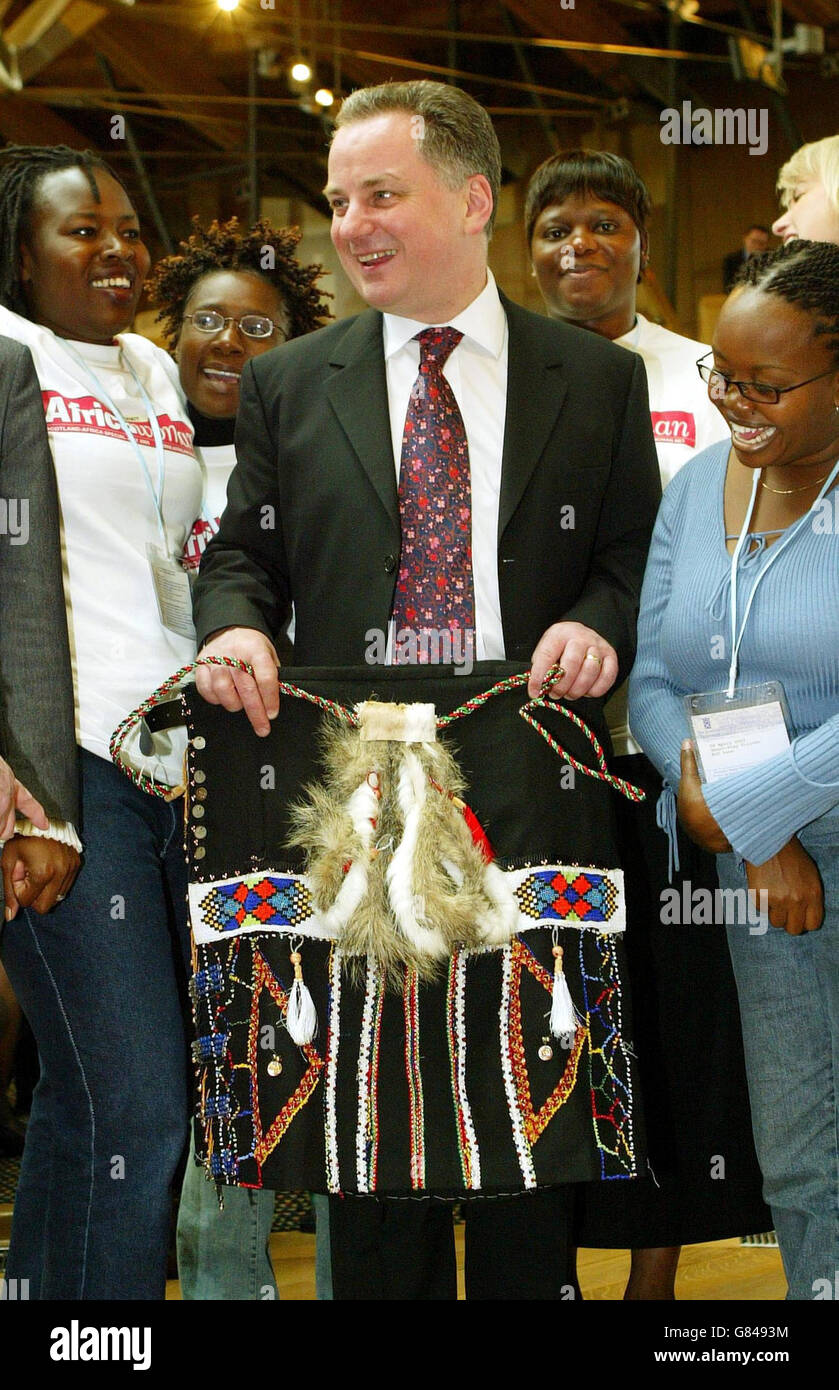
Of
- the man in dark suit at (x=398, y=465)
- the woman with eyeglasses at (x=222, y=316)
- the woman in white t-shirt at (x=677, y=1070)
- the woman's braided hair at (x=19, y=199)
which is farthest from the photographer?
the woman with eyeglasses at (x=222, y=316)

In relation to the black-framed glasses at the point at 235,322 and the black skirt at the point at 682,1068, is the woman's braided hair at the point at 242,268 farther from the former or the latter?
the black skirt at the point at 682,1068

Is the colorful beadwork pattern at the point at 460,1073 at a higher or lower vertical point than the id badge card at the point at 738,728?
lower

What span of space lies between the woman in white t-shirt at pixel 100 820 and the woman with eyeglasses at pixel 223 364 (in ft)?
0.66

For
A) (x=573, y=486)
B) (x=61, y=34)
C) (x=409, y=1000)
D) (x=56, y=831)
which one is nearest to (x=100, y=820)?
(x=56, y=831)

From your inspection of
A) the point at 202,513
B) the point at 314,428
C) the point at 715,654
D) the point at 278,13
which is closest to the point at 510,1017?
the point at 715,654

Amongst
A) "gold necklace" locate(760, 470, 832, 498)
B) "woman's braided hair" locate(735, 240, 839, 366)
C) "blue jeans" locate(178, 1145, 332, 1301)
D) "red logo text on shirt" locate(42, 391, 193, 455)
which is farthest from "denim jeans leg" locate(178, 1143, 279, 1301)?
"woman's braided hair" locate(735, 240, 839, 366)

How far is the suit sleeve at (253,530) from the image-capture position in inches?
90.2

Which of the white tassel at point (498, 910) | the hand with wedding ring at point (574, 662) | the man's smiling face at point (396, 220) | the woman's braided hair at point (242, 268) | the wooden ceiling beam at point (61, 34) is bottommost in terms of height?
the white tassel at point (498, 910)

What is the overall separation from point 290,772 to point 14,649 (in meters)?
0.43

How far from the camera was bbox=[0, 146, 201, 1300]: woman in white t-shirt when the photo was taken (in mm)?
2068

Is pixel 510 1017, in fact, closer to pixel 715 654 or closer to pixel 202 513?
pixel 715 654

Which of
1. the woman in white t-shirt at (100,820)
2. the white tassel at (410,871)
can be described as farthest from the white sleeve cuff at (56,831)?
the white tassel at (410,871)

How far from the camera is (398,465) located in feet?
7.52
